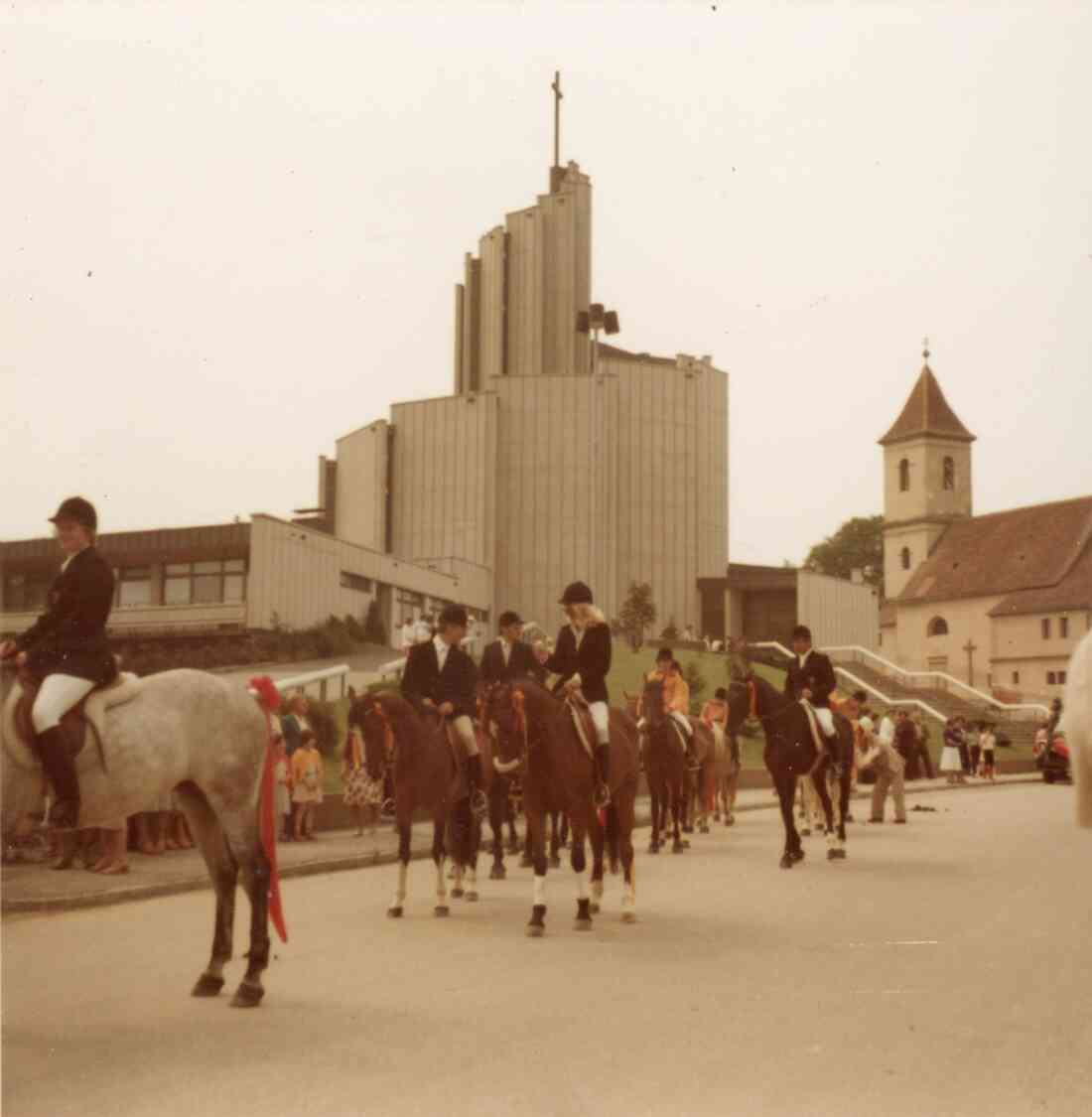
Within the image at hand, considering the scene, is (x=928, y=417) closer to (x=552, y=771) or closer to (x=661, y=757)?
(x=661, y=757)

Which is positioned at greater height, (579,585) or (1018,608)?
(1018,608)

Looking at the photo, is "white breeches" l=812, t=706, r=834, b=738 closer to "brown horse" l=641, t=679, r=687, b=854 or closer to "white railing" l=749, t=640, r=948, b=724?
"brown horse" l=641, t=679, r=687, b=854

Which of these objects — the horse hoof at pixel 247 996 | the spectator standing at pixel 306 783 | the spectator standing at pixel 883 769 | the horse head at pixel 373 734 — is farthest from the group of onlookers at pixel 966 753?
the horse hoof at pixel 247 996

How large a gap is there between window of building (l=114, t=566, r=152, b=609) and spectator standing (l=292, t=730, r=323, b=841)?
2.94 metres

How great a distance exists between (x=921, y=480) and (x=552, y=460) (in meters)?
51.6

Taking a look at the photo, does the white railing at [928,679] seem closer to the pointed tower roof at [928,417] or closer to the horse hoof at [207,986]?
the pointed tower roof at [928,417]

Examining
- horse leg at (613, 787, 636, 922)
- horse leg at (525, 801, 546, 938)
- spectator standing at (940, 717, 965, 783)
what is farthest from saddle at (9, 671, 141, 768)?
spectator standing at (940, 717, 965, 783)

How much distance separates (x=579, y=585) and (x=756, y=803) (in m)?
20.7

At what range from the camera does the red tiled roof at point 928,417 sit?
10606cm

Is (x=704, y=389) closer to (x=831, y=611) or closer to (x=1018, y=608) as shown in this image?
(x=831, y=611)

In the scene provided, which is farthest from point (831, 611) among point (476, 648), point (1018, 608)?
point (476, 648)

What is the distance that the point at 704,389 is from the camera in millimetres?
64500

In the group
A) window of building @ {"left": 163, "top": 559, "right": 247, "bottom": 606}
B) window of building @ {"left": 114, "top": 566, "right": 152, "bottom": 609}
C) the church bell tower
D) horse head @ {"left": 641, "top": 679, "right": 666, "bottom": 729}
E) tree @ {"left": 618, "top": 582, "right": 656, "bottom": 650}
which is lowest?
horse head @ {"left": 641, "top": 679, "right": 666, "bottom": 729}

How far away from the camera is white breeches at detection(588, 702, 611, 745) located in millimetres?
12008
